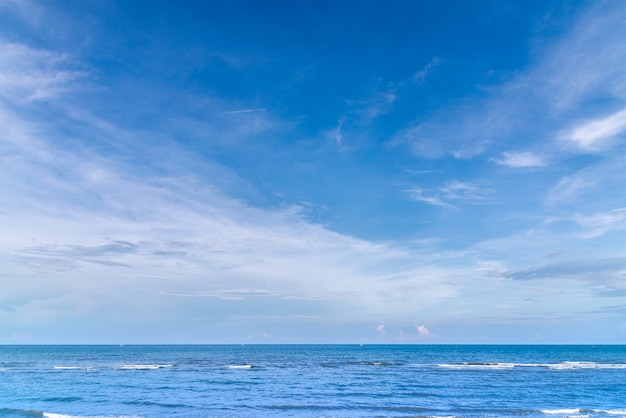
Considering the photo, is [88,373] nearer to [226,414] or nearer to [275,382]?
[275,382]

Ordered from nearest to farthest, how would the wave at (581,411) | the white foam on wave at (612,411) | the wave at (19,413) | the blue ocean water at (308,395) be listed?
the wave at (19,413) → the white foam on wave at (612,411) → the wave at (581,411) → the blue ocean water at (308,395)

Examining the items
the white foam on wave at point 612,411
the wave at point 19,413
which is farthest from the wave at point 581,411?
the wave at point 19,413

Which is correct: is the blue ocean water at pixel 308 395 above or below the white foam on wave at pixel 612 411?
below

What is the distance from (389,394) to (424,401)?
13.7 feet

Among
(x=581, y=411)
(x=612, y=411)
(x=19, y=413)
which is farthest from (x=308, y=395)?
Answer: (x=612, y=411)

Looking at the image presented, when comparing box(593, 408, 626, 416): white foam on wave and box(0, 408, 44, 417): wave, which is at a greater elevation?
box(593, 408, 626, 416): white foam on wave

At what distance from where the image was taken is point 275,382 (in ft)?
154

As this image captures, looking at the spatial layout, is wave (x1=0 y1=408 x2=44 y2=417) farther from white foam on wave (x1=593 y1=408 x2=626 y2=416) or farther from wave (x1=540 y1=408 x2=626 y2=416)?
white foam on wave (x1=593 y1=408 x2=626 y2=416)

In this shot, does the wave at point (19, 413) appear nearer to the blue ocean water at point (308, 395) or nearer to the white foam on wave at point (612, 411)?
the blue ocean water at point (308, 395)

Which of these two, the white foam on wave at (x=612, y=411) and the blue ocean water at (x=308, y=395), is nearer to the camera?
the white foam on wave at (x=612, y=411)

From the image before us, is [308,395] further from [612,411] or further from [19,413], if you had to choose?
[612,411]

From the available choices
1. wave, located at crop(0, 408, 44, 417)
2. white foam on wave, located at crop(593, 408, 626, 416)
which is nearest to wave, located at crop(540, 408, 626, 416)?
white foam on wave, located at crop(593, 408, 626, 416)

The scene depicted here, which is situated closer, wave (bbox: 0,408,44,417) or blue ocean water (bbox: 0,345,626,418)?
wave (bbox: 0,408,44,417)

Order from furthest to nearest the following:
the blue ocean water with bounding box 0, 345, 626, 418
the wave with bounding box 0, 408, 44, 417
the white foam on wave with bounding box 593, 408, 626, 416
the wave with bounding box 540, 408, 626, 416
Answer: the blue ocean water with bounding box 0, 345, 626, 418
the wave with bounding box 540, 408, 626, 416
the white foam on wave with bounding box 593, 408, 626, 416
the wave with bounding box 0, 408, 44, 417
